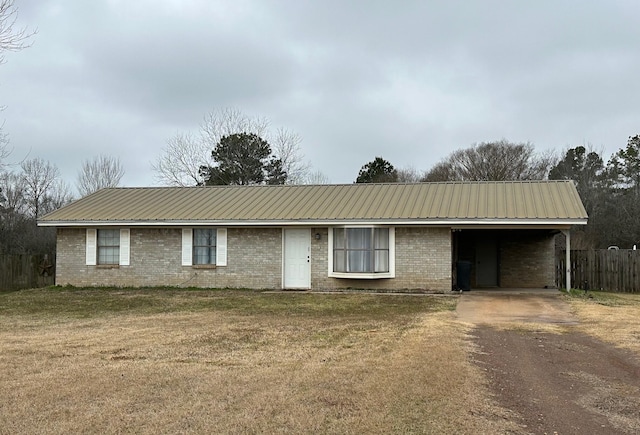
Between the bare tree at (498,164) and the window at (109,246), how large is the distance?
1158 inches

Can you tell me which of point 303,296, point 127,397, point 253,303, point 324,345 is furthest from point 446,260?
point 127,397

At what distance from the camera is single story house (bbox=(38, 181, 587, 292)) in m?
18.7

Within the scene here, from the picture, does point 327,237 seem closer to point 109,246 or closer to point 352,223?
point 352,223

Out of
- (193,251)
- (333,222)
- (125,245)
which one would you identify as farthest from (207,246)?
(333,222)

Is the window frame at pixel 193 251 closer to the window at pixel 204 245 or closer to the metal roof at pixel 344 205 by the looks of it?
the window at pixel 204 245

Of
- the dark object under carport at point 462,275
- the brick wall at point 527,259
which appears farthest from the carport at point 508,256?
the dark object under carport at point 462,275

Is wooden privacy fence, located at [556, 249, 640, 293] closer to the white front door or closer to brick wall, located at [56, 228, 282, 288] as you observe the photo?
the white front door

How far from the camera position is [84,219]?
2097 centimetres

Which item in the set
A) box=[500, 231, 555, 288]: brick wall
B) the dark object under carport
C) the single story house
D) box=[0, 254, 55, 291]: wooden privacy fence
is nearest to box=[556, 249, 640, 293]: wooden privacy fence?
box=[500, 231, 555, 288]: brick wall

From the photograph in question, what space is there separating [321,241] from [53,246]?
66.1ft

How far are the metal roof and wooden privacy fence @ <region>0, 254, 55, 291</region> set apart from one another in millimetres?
3057

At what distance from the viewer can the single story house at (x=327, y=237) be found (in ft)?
61.5

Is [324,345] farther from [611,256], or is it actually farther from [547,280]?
[611,256]

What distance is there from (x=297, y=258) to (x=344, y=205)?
2.31m
